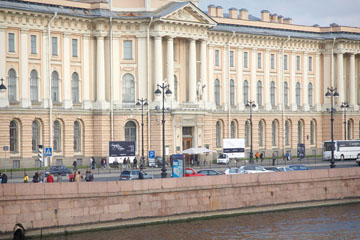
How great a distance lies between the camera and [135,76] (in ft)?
237

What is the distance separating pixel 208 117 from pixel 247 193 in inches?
1164

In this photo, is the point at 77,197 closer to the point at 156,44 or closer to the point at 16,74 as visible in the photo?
the point at 16,74

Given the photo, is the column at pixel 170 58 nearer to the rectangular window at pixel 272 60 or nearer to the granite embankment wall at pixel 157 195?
the rectangular window at pixel 272 60

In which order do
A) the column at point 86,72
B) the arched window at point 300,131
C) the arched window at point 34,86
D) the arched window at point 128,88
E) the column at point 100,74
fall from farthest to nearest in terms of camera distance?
the arched window at point 300,131
the arched window at point 128,88
the column at point 100,74
the column at point 86,72
the arched window at point 34,86

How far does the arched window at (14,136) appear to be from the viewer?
65.0m

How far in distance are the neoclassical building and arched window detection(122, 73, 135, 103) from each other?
85mm

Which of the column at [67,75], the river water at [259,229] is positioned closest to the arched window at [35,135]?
the column at [67,75]

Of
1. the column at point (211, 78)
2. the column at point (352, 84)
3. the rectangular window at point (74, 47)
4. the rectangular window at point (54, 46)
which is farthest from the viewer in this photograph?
the column at point (352, 84)

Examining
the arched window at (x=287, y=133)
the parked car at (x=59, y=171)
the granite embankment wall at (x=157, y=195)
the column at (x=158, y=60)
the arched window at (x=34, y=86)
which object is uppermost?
the column at (x=158, y=60)

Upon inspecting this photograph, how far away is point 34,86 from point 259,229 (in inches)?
1138

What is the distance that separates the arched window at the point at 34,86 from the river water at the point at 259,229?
25.5 meters

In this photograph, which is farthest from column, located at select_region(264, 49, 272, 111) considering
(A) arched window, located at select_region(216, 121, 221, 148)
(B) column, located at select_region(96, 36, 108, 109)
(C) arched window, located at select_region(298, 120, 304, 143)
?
(B) column, located at select_region(96, 36, 108, 109)

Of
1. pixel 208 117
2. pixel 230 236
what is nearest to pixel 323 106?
pixel 208 117

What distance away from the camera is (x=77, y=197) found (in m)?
41.2
